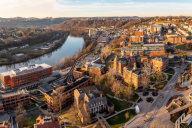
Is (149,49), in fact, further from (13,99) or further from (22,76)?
(13,99)

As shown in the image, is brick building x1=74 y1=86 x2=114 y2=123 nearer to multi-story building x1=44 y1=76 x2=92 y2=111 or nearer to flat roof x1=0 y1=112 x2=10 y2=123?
multi-story building x1=44 y1=76 x2=92 y2=111

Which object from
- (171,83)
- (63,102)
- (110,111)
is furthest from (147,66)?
(63,102)

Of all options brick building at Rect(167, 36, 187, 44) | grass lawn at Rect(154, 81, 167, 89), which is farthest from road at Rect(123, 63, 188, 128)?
brick building at Rect(167, 36, 187, 44)

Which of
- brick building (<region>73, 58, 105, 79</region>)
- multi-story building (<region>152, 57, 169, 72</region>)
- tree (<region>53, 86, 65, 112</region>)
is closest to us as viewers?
tree (<region>53, 86, 65, 112</region>)

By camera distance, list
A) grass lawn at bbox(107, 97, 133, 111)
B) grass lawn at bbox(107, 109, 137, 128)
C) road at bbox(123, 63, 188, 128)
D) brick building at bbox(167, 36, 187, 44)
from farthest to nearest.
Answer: brick building at bbox(167, 36, 187, 44)
grass lawn at bbox(107, 97, 133, 111)
grass lawn at bbox(107, 109, 137, 128)
road at bbox(123, 63, 188, 128)

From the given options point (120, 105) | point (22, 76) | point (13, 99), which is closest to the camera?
point (120, 105)

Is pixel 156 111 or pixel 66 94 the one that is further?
pixel 66 94

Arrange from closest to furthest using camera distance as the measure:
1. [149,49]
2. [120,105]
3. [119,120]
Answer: [119,120] < [120,105] < [149,49]

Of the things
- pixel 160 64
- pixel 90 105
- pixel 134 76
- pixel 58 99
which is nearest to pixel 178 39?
pixel 160 64
